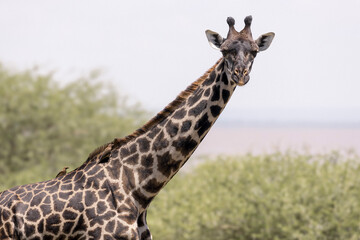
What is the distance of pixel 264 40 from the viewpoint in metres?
7.75

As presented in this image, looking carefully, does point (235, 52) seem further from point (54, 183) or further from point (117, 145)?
point (54, 183)

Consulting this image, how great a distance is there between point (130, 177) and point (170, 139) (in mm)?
613

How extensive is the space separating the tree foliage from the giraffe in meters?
16.4

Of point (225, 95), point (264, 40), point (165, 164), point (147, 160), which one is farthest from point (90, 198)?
point (264, 40)

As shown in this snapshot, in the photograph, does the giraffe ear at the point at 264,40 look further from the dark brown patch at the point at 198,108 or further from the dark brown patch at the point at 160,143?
the dark brown patch at the point at 160,143

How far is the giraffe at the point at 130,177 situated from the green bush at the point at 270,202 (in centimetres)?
921

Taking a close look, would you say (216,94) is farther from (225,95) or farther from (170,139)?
(170,139)

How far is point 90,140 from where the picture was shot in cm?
2759

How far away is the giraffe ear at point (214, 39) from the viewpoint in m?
7.60

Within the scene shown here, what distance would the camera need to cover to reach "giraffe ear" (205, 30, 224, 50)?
24.9ft

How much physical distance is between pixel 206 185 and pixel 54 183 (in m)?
12.0

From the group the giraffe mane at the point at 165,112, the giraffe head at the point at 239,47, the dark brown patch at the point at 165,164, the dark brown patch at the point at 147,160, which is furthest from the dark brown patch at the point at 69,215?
the giraffe head at the point at 239,47

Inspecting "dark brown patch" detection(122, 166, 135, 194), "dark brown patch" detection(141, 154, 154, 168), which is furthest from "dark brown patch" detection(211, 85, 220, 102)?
"dark brown patch" detection(122, 166, 135, 194)

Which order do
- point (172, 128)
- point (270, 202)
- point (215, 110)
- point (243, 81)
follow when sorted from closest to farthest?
point (243, 81)
point (215, 110)
point (172, 128)
point (270, 202)
